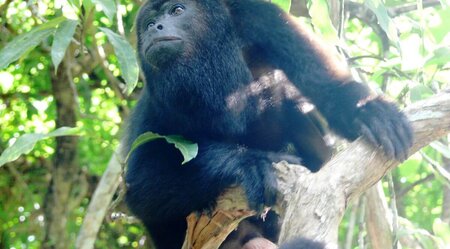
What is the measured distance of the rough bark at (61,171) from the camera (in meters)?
5.09

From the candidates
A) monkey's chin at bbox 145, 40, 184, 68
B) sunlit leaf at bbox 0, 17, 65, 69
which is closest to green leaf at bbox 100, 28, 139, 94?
monkey's chin at bbox 145, 40, 184, 68

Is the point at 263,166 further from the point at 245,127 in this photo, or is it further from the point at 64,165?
the point at 64,165

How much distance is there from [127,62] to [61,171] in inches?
102

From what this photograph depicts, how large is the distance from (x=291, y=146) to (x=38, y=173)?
2.99 meters

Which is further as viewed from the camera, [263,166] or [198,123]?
[198,123]

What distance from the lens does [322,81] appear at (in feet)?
9.57

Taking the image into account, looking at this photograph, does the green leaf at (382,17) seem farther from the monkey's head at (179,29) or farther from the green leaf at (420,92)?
the monkey's head at (179,29)

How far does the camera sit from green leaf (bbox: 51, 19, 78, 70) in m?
2.70

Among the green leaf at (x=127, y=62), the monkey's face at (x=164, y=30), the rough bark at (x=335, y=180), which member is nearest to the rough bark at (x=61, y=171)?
the monkey's face at (x=164, y=30)

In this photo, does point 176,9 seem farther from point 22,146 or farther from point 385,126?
point 385,126

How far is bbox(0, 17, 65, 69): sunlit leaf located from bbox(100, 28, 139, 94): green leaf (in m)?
0.25

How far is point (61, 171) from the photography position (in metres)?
5.26

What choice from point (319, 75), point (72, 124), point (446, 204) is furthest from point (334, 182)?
point (72, 124)

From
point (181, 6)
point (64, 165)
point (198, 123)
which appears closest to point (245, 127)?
point (198, 123)
